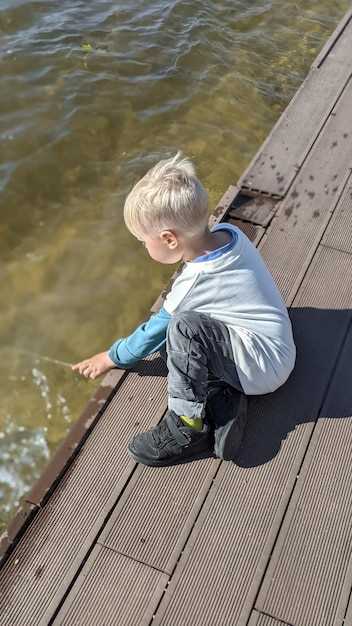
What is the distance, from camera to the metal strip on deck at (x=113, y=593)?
93.9 inches

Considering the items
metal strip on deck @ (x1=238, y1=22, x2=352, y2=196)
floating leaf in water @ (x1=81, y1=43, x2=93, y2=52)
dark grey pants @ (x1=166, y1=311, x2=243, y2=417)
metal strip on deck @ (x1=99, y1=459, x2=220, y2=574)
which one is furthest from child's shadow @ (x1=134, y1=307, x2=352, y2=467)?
floating leaf in water @ (x1=81, y1=43, x2=93, y2=52)

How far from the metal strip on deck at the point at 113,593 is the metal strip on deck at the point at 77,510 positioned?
0.07 m

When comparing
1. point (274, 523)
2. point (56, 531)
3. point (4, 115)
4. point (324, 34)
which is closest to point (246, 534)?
point (274, 523)

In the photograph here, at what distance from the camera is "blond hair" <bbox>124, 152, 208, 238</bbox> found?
246cm

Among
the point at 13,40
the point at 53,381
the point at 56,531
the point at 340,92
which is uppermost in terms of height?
the point at 13,40

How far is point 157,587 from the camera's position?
245 cm

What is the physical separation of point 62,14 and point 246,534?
6871mm

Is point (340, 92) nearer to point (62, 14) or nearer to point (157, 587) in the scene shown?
point (62, 14)

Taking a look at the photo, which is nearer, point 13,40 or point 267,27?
point 13,40

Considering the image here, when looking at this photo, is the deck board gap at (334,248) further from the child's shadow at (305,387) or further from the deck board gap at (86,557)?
the deck board gap at (86,557)

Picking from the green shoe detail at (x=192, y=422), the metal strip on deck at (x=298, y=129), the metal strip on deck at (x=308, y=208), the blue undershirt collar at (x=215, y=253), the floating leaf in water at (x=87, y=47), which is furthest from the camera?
the floating leaf in water at (x=87, y=47)

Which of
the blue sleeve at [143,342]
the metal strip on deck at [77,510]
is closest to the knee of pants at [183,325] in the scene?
the blue sleeve at [143,342]

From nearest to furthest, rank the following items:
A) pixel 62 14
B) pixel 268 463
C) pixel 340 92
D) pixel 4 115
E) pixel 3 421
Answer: pixel 268 463, pixel 3 421, pixel 340 92, pixel 4 115, pixel 62 14

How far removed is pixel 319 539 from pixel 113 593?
0.93m
